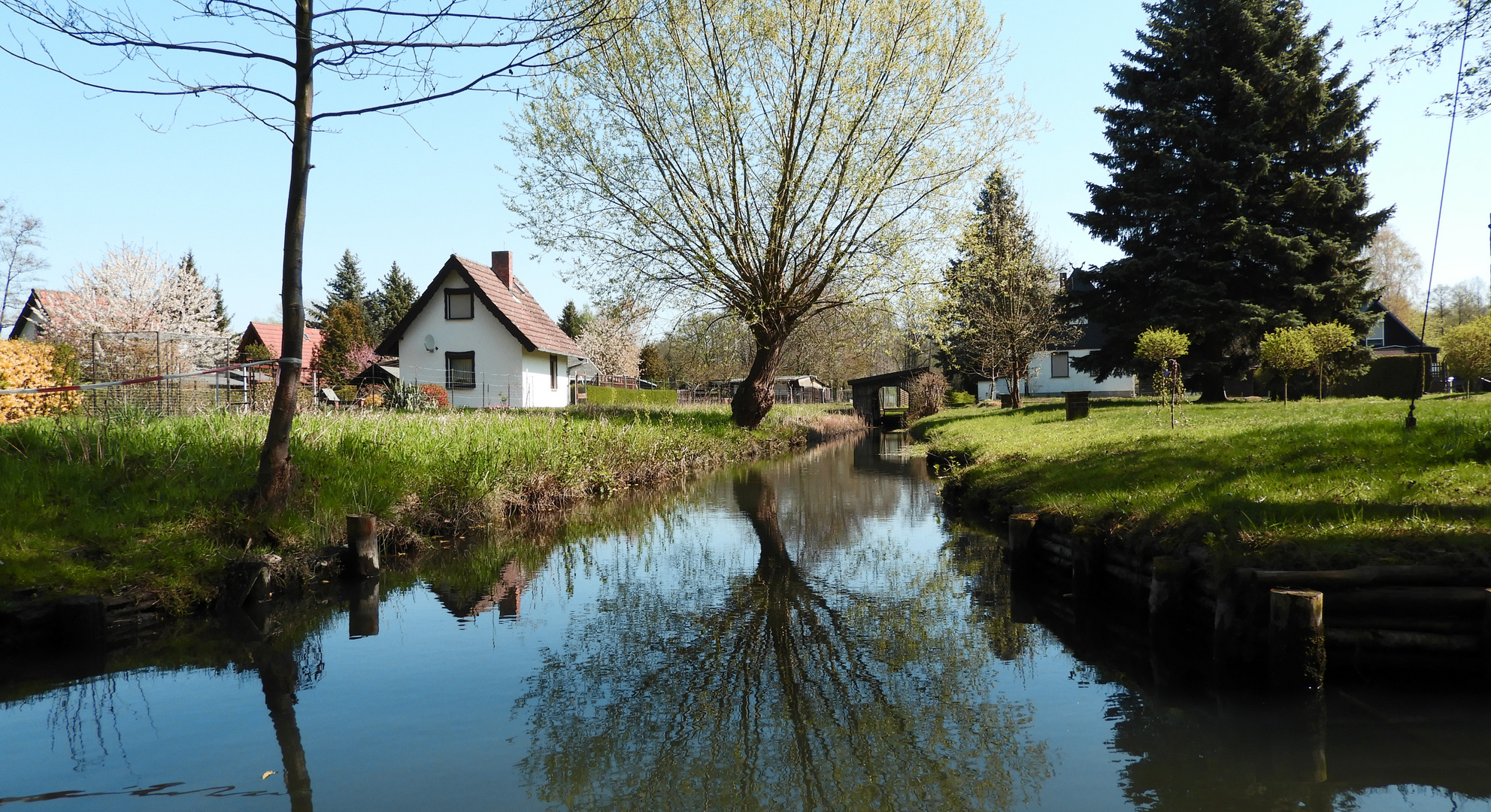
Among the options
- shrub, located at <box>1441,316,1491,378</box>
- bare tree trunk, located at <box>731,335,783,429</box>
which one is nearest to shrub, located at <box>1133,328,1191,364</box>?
shrub, located at <box>1441,316,1491,378</box>

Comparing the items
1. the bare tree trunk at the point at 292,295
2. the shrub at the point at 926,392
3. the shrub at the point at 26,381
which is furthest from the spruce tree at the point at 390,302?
the bare tree trunk at the point at 292,295

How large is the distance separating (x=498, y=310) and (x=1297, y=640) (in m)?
30.4

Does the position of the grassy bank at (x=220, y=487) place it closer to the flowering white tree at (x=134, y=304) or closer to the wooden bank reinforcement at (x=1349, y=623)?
the wooden bank reinforcement at (x=1349, y=623)

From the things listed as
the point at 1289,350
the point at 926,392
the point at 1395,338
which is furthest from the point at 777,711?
the point at 1395,338

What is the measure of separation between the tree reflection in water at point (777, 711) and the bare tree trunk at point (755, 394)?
1607 cm

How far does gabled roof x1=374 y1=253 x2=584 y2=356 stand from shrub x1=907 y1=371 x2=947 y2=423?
15.7m

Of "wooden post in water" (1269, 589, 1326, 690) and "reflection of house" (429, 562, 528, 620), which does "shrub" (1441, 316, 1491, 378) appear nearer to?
"wooden post in water" (1269, 589, 1326, 690)

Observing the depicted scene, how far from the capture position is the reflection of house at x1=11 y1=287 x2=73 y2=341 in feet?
114

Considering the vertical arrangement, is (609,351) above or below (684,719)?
above

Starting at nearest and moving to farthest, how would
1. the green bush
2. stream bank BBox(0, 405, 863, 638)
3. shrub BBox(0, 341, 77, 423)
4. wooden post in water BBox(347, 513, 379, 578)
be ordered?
stream bank BBox(0, 405, 863, 638)
wooden post in water BBox(347, 513, 379, 578)
shrub BBox(0, 341, 77, 423)
the green bush

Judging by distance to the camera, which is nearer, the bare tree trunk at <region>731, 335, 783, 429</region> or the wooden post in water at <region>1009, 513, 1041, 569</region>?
the wooden post in water at <region>1009, 513, 1041, 569</region>

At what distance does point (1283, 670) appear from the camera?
5414mm

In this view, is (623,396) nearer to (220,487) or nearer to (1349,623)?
(220,487)

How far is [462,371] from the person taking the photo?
33.8 metres
